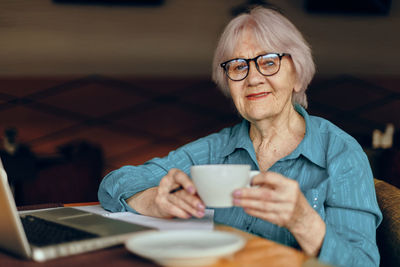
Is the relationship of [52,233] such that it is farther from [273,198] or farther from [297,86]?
[297,86]

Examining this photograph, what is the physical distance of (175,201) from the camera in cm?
95

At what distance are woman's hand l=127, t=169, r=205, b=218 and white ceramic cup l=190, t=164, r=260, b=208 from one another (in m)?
0.10

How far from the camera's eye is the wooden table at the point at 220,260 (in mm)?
661

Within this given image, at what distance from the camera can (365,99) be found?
404 cm

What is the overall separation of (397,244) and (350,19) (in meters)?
3.32

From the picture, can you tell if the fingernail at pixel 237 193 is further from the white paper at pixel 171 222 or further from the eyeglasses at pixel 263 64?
the eyeglasses at pixel 263 64

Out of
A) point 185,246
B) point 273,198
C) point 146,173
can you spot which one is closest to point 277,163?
point 146,173

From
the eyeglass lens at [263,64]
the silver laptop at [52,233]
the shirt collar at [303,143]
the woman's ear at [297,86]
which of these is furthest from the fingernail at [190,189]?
the woman's ear at [297,86]

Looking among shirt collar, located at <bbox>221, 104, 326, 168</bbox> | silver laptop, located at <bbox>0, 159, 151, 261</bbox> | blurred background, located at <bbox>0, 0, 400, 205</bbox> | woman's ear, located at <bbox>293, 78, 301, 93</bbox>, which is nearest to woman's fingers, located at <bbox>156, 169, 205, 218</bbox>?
silver laptop, located at <bbox>0, 159, 151, 261</bbox>

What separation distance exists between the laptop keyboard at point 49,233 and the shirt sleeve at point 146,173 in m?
0.25

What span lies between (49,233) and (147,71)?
10.5 ft

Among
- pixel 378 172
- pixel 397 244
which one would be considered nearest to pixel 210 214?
pixel 397 244

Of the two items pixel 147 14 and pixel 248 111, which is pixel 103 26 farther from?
pixel 248 111

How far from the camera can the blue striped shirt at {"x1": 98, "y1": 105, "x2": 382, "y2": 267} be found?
3.26 ft
